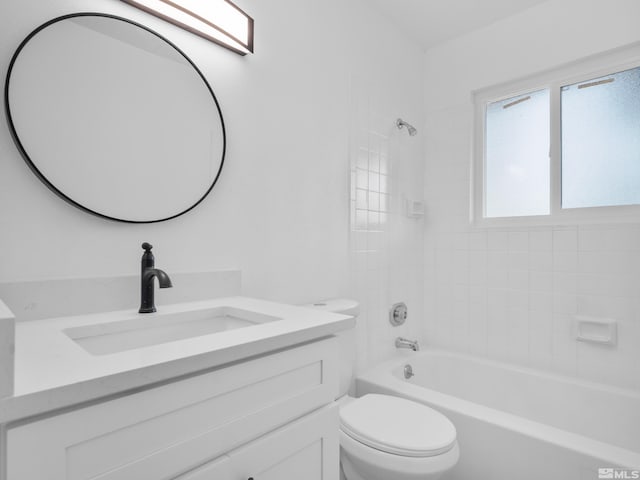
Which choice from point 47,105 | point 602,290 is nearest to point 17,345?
point 47,105

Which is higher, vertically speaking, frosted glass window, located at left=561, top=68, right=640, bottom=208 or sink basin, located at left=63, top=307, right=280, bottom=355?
frosted glass window, located at left=561, top=68, right=640, bottom=208

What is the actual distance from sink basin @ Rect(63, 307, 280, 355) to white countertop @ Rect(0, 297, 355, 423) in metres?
0.03

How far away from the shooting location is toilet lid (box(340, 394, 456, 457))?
3.94 ft

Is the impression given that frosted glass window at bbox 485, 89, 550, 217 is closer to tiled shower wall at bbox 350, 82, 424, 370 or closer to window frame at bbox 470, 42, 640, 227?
window frame at bbox 470, 42, 640, 227

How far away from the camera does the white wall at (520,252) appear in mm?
1824

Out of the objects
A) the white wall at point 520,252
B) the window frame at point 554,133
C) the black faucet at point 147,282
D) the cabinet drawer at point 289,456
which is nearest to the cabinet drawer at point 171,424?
the cabinet drawer at point 289,456

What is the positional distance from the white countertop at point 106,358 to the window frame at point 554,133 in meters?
1.71

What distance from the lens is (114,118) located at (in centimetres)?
108

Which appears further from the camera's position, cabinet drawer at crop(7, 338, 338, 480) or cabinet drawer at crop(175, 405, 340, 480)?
cabinet drawer at crop(175, 405, 340, 480)

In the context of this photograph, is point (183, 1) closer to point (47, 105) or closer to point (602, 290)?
point (47, 105)

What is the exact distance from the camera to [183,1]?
1.20 m

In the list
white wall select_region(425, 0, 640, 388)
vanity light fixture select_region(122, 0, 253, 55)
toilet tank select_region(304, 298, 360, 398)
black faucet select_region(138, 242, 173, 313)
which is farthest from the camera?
white wall select_region(425, 0, 640, 388)

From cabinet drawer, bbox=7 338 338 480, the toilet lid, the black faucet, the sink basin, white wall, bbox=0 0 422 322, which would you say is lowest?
the toilet lid

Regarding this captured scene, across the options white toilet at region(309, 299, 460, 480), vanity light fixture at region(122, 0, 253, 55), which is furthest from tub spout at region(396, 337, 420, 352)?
vanity light fixture at region(122, 0, 253, 55)
